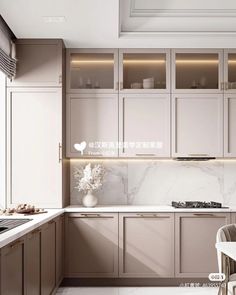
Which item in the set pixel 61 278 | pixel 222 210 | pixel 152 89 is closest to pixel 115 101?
pixel 152 89

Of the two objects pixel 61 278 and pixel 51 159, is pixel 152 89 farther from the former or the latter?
pixel 61 278

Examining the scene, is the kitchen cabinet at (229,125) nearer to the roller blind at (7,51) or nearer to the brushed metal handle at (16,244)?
the roller blind at (7,51)

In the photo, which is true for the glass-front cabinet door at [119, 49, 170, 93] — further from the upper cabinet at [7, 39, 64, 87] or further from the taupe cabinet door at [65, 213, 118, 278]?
the taupe cabinet door at [65, 213, 118, 278]

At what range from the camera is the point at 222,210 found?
15.9ft

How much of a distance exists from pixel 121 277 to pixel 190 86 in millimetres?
2144

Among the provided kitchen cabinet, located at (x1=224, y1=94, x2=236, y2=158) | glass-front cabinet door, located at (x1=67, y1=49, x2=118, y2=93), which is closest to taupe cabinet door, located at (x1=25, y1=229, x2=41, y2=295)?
glass-front cabinet door, located at (x1=67, y1=49, x2=118, y2=93)

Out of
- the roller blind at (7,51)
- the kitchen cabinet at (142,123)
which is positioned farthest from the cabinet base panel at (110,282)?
the roller blind at (7,51)

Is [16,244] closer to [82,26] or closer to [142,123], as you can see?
[82,26]

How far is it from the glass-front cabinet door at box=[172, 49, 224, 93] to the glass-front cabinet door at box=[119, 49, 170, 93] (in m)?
0.11

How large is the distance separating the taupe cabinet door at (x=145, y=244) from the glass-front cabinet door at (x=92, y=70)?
1.42 m

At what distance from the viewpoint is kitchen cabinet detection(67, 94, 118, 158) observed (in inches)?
201

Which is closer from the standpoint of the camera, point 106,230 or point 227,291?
point 227,291

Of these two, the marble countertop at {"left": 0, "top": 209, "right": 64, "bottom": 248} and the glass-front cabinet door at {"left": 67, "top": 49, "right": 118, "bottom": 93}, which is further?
the glass-front cabinet door at {"left": 67, "top": 49, "right": 118, "bottom": 93}

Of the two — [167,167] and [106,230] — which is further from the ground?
[167,167]
